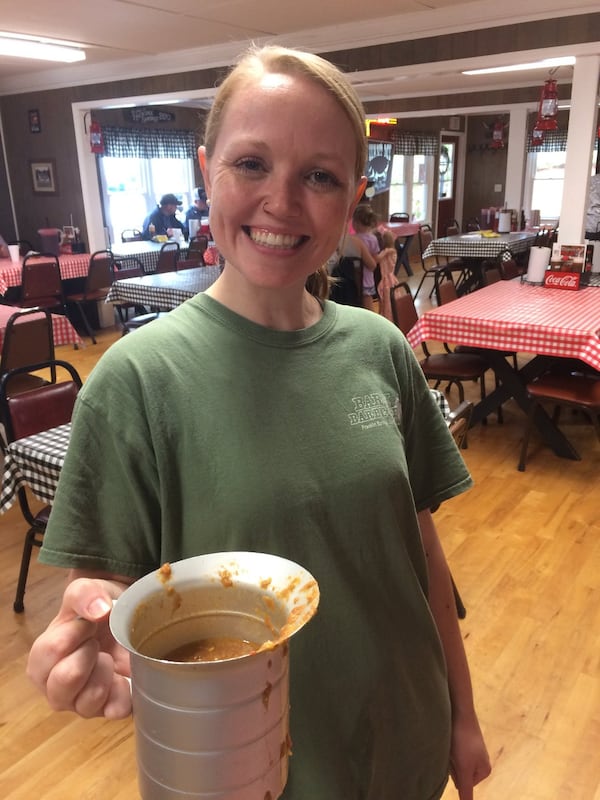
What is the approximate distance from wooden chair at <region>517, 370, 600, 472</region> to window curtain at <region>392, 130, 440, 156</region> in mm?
9072

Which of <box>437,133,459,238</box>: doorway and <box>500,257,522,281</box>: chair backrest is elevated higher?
<box>437,133,459,238</box>: doorway

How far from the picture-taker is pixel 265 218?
731 mm

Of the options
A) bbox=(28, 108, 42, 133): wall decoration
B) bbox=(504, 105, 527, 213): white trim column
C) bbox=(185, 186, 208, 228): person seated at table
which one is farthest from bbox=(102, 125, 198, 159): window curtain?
bbox=(504, 105, 527, 213): white trim column

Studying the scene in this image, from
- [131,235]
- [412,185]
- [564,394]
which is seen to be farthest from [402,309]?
[412,185]

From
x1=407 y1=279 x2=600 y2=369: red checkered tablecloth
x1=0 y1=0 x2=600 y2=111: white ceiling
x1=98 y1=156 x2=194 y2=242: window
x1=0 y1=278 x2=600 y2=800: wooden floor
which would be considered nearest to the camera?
x1=0 y1=278 x2=600 y2=800: wooden floor

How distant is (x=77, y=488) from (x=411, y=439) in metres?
0.47

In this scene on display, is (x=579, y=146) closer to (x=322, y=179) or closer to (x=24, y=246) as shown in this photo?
(x=322, y=179)

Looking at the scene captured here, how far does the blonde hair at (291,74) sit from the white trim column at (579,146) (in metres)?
4.36

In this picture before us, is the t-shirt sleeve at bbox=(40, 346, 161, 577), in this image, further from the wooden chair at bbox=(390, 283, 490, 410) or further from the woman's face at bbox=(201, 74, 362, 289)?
the wooden chair at bbox=(390, 283, 490, 410)

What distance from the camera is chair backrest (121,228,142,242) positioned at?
8.66 metres

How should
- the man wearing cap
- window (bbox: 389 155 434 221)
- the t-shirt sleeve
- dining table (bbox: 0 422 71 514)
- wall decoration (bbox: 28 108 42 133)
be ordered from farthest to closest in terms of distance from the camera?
window (bbox: 389 155 434 221)
the man wearing cap
wall decoration (bbox: 28 108 42 133)
dining table (bbox: 0 422 71 514)
the t-shirt sleeve

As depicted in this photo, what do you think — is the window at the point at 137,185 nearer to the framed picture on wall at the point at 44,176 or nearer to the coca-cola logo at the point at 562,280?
the framed picture on wall at the point at 44,176

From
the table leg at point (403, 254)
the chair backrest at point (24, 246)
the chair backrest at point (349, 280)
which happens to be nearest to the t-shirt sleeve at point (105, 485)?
the chair backrest at point (349, 280)

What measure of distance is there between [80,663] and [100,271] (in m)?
6.37
